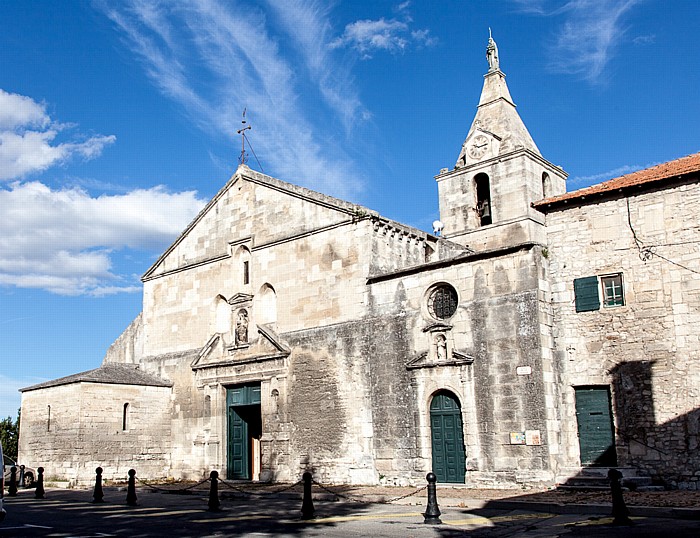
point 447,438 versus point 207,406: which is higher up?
point 207,406

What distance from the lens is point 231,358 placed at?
2530 cm

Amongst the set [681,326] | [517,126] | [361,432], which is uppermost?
[517,126]

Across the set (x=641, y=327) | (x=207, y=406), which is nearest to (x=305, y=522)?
(x=641, y=327)

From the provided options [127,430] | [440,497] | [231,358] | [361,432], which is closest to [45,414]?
[127,430]

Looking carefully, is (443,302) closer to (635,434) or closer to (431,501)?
(635,434)

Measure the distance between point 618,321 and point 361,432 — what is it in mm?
7805

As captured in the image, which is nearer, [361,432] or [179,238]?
[361,432]

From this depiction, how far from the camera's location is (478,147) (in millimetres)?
27844

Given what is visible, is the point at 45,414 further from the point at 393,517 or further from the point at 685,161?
the point at 685,161

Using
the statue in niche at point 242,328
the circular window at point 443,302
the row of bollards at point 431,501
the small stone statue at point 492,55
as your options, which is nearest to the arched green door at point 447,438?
the circular window at point 443,302

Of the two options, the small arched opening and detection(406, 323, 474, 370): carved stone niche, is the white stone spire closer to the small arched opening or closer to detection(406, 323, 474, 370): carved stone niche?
the small arched opening

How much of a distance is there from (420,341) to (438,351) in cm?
65

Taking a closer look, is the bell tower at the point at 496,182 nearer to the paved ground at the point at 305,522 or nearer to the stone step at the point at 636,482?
the stone step at the point at 636,482

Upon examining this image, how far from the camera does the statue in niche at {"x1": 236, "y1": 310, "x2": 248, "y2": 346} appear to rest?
25078mm
